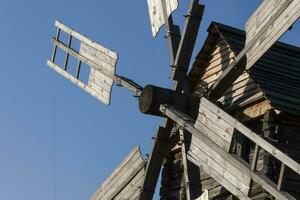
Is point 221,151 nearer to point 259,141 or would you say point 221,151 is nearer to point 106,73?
point 259,141

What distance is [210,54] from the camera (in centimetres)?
1381

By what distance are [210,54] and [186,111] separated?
1895 mm

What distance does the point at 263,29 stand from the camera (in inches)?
416

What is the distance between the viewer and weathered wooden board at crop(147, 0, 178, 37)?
12945 mm

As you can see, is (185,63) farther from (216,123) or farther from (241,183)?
(241,183)

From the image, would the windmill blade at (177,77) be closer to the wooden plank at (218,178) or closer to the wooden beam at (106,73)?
the wooden beam at (106,73)

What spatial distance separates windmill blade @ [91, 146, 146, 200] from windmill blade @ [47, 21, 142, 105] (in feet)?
3.64

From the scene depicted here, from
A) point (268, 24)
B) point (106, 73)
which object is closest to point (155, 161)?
point (106, 73)

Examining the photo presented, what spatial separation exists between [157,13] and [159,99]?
1.98 meters

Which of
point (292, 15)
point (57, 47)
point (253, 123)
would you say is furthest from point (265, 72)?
point (57, 47)

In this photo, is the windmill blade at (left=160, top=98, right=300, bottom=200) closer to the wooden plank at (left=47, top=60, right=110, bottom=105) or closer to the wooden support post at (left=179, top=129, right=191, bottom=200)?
the wooden support post at (left=179, top=129, right=191, bottom=200)

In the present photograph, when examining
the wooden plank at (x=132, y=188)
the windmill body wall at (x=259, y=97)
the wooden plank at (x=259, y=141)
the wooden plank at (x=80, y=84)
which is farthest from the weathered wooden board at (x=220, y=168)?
the wooden plank at (x=80, y=84)

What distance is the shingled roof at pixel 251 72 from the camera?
11.9 metres

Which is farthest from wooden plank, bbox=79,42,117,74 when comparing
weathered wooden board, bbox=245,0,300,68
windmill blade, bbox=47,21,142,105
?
weathered wooden board, bbox=245,0,300,68
